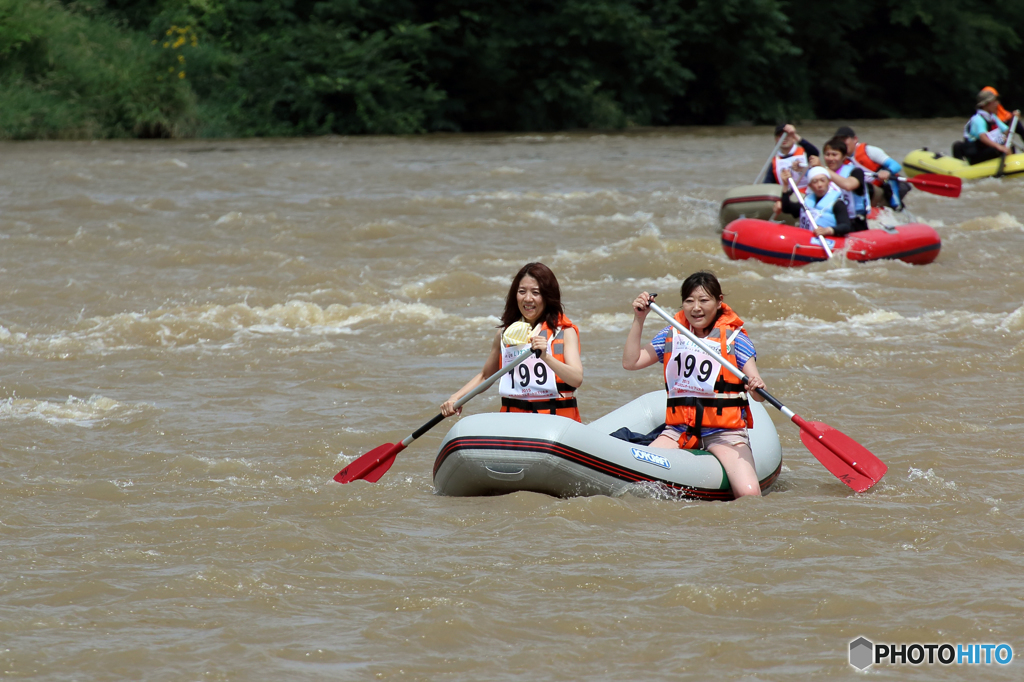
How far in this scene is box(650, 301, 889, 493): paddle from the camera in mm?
4914

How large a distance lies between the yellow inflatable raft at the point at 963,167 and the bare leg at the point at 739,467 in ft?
39.7

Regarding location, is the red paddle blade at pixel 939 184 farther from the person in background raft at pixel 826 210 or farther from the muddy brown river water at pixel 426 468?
the person in background raft at pixel 826 210

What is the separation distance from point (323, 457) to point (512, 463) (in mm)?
1428

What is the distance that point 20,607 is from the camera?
12.3 feet

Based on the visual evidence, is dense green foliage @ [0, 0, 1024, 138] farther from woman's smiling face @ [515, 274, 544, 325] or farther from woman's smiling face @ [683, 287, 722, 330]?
woman's smiling face @ [683, 287, 722, 330]

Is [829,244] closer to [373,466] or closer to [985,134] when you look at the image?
[373,466]

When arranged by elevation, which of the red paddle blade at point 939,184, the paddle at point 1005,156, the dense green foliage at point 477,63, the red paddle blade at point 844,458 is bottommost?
the red paddle blade at point 844,458

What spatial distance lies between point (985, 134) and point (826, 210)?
21.9ft

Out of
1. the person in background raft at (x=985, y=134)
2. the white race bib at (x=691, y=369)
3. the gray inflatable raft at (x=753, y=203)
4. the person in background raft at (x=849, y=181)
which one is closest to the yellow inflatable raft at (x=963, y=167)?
the person in background raft at (x=985, y=134)

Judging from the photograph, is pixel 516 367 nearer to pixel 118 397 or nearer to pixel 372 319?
pixel 118 397

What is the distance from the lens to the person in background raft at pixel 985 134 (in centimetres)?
1614

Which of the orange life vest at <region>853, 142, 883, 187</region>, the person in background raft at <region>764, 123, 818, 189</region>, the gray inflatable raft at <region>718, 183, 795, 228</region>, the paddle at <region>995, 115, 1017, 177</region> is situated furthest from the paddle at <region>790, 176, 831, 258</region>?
the paddle at <region>995, 115, 1017, 177</region>

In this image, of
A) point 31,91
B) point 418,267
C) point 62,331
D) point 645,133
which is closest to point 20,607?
point 62,331

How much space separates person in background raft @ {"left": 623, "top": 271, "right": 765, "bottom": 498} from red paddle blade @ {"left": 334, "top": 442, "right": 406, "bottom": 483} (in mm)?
1053
